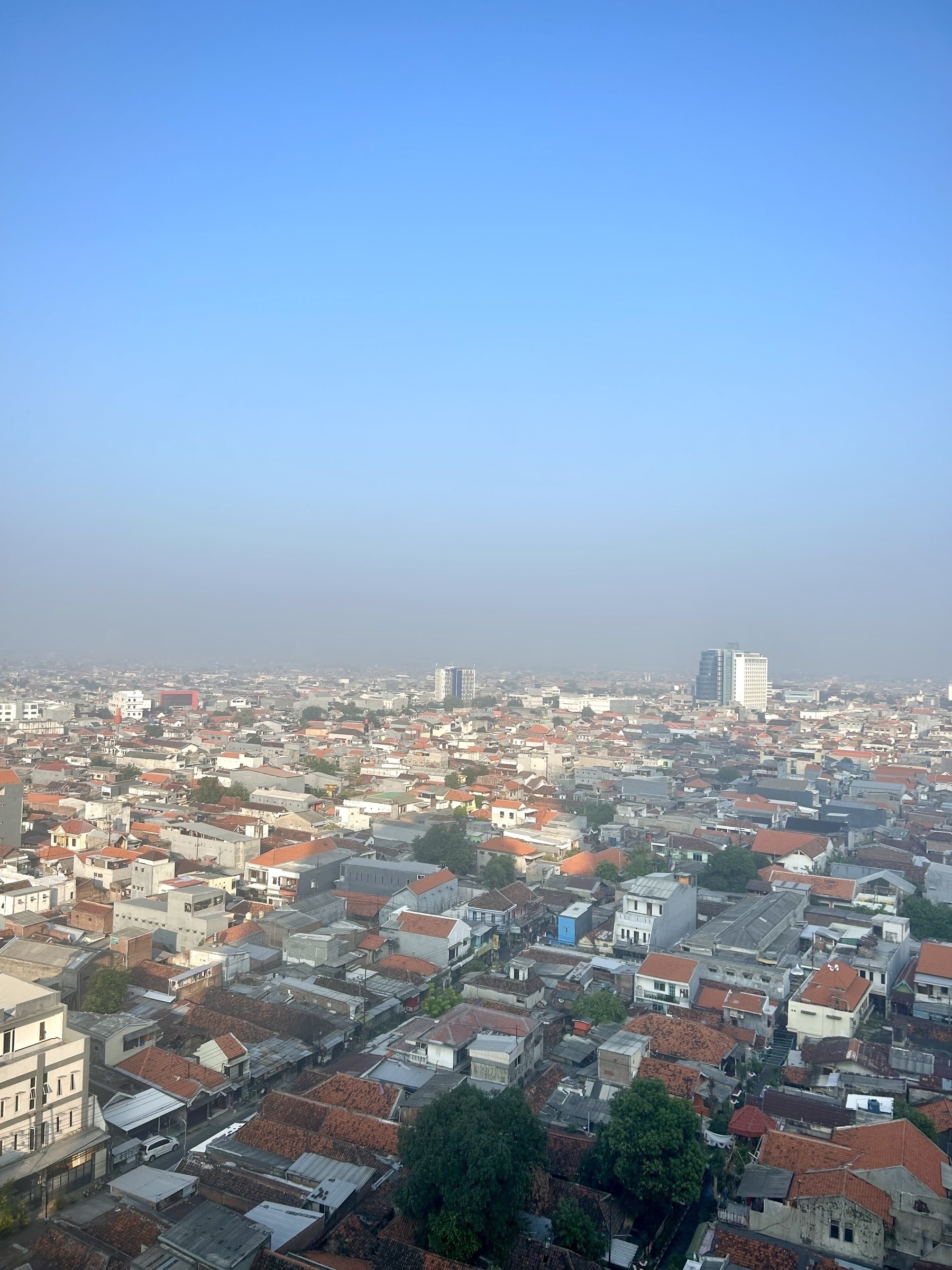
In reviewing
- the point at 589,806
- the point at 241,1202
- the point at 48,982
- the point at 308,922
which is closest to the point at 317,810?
the point at 589,806

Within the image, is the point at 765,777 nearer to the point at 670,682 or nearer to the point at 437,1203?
the point at 437,1203

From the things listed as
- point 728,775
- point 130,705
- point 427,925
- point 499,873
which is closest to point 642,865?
point 499,873

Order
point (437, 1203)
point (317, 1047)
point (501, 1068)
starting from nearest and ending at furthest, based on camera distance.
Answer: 1. point (437, 1203)
2. point (501, 1068)
3. point (317, 1047)

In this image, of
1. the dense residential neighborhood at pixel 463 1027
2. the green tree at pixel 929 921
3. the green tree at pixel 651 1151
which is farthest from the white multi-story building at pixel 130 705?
the green tree at pixel 651 1151

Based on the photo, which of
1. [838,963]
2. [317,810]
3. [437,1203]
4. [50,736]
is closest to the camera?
[437,1203]

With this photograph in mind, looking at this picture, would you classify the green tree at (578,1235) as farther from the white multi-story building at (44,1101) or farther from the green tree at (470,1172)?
the white multi-story building at (44,1101)


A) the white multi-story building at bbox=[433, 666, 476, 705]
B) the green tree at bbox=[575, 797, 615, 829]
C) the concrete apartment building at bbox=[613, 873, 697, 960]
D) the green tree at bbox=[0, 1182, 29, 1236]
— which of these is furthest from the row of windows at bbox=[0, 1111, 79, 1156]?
the white multi-story building at bbox=[433, 666, 476, 705]

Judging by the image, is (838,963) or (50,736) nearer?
(838,963)

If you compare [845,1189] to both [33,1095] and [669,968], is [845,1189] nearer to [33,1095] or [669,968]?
[669,968]
